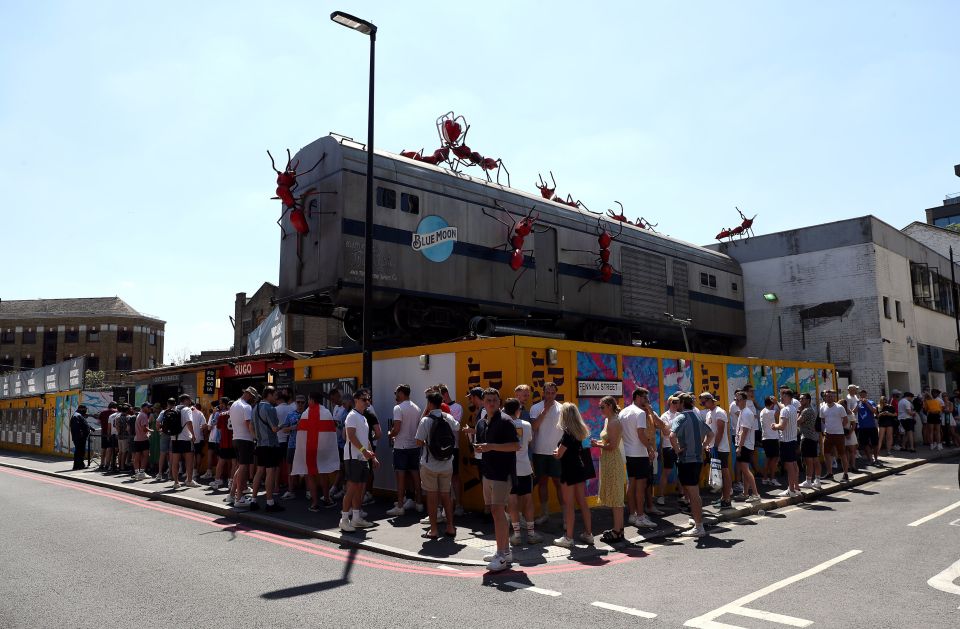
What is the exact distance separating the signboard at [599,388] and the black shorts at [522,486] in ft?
8.70

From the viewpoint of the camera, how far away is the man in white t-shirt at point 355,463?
811cm

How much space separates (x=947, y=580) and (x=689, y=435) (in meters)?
3.02

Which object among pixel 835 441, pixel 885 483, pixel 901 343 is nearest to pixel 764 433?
pixel 835 441

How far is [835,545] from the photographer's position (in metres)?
7.29

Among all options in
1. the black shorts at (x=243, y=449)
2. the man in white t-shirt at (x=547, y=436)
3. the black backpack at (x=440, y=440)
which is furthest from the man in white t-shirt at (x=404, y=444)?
the black shorts at (x=243, y=449)

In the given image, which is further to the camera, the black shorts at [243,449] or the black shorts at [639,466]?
the black shorts at [243,449]

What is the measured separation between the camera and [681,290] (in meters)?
19.9

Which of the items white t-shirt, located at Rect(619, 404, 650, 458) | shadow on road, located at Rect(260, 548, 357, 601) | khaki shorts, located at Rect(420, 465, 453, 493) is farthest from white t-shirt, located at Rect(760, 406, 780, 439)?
shadow on road, located at Rect(260, 548, 357, 601)

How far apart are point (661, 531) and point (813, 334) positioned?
1827 centimetres

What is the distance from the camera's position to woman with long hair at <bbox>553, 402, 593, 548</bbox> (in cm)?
737

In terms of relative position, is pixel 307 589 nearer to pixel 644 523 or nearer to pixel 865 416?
pixel 644 523

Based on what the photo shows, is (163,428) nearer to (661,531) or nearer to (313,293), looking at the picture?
(313,293)

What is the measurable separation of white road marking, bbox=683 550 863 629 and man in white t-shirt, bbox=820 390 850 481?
6.46 metres

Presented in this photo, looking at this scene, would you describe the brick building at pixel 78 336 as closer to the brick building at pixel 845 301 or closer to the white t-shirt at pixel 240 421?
the brick building at pixel 845 301
